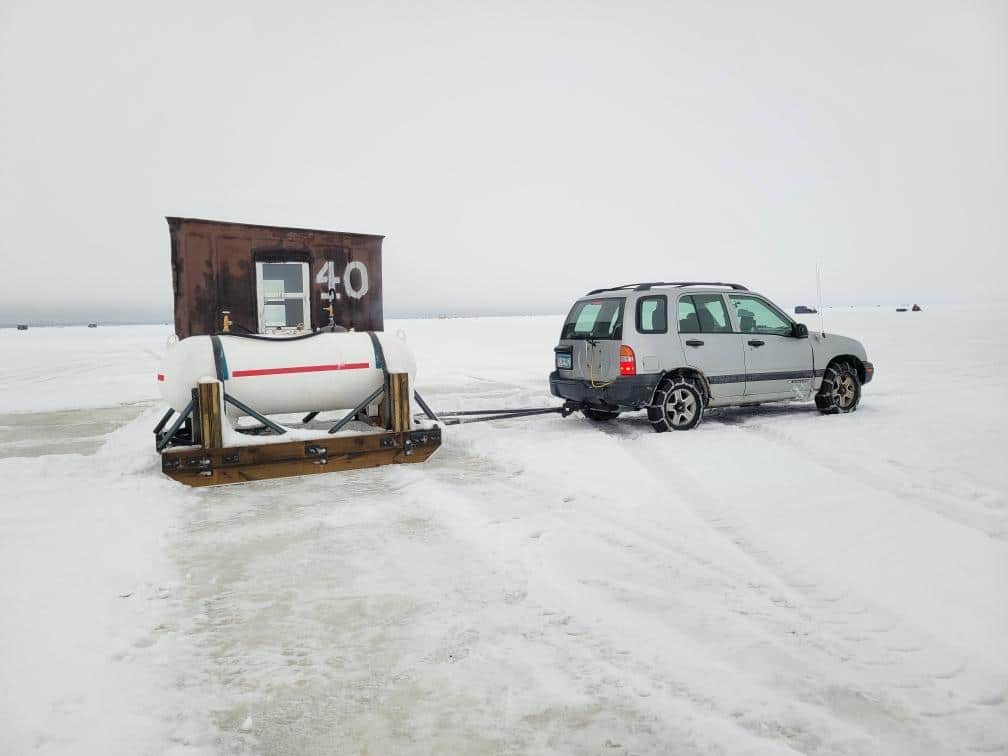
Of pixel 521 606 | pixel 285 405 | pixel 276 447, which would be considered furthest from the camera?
pixel 285 405

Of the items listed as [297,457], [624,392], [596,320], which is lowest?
[297,457]

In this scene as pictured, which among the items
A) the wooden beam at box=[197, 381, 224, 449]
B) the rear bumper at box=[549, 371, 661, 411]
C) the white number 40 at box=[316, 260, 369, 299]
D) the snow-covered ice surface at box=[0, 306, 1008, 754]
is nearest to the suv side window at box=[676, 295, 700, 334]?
the rear bumper at box=[549, 371, 661, 411]

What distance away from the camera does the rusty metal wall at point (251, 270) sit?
462 inches

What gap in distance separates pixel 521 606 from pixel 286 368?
4.41 m

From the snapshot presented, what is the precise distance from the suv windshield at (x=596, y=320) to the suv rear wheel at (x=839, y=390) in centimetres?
349

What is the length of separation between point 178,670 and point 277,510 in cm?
258

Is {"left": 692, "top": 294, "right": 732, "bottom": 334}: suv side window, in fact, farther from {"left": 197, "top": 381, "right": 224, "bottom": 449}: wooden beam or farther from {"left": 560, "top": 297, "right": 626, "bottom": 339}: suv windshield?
{"left": 197, "top": 381, "right": 224, "bottom": 449}: wooden beam

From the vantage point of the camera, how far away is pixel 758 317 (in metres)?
9.24

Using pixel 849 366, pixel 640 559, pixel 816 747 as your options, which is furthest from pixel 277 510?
pixel 849 366

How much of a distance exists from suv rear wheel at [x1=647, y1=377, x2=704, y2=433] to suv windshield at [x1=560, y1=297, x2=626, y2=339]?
3.05 ft

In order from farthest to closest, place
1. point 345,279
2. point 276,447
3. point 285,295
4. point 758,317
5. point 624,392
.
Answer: point 345,279
point 285,295
point 758,317
point 624,392
point 276,447

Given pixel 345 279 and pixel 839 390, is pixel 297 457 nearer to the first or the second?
pixel 345 279

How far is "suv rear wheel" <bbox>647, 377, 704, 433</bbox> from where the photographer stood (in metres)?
8.41

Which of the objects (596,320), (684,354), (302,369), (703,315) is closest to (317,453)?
(302,369)
